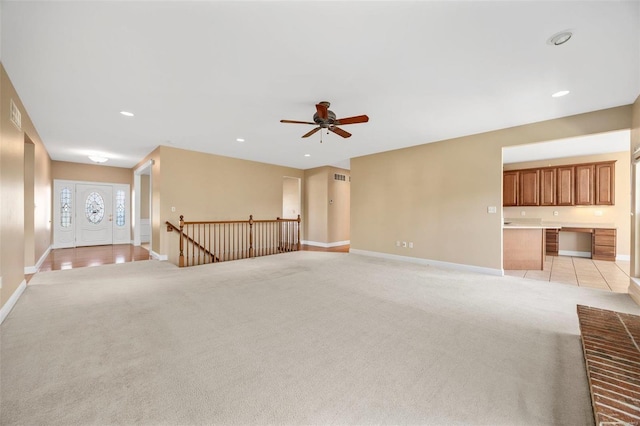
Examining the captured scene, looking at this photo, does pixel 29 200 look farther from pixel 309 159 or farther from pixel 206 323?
pixel 309 159

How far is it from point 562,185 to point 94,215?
14.1 m

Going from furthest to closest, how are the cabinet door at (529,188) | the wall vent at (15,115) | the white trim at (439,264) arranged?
the cabinet door at (529,188) → the white trim at (439,264) → the wall vent at (15,115)

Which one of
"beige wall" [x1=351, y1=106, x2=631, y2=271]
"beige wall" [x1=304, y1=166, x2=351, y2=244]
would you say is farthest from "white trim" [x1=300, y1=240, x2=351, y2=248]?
"beige wall" [x1=351, y1=106, x2=631, y2=271]

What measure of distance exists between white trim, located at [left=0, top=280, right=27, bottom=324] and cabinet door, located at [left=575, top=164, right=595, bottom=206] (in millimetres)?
11036

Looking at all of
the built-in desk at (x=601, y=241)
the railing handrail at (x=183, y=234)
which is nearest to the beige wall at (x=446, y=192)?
the built-in desk at (x=601, y=241)

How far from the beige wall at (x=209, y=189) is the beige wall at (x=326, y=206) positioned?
112 cm

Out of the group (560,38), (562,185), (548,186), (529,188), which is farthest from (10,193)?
(562,185)

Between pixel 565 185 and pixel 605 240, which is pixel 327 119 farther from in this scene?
pixel 605 240

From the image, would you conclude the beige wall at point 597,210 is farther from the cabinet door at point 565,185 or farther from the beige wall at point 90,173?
the beige wall at point 90,173

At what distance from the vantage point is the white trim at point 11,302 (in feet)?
9.18

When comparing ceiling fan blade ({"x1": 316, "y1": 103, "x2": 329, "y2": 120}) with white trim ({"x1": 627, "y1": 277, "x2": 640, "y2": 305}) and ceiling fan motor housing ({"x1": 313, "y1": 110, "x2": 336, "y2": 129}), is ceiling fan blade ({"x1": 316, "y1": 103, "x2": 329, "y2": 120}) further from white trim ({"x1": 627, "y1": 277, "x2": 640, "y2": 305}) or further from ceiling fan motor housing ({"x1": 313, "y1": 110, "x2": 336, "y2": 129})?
white trim ({"x1": 627, "y1": 277, "x2": 640, "y2": 305})

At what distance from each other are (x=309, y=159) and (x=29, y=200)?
6102 mm

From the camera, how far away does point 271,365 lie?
2.02 m

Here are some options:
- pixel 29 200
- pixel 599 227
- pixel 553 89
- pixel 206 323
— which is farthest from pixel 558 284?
pixel 29 200
